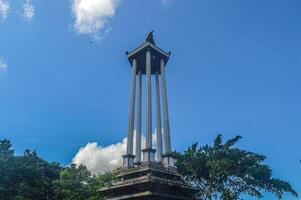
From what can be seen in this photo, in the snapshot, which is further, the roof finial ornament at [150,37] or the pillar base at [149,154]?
the roof finial ornament at [150,37]

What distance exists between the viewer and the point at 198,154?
35344mm

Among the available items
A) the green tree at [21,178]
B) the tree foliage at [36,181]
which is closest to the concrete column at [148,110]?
the tree foliage at [36,181]

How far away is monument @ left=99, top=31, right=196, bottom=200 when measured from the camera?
14.6m

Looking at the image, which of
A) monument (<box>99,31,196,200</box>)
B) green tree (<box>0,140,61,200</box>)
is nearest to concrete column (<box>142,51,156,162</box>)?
monument (<box>99,31,196,200</box>)

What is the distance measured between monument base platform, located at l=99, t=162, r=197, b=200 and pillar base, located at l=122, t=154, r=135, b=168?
0.99 m

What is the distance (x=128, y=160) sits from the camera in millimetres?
18094

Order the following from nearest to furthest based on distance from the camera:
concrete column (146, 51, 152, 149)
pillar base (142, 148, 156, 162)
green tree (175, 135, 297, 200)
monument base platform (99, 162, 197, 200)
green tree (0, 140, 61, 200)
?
1. monument base platform (99, 162, 197, 200)
2. pillar base (142, 148, 156, 162)
3. concrete column (146, 51, 152, 149)
4. green tree (0, 140, 61, 200)
5. green tree (175, 135, 297, 200)

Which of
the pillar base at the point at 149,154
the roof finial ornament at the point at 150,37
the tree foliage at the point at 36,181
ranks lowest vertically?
the pillar base at the point at 149,154

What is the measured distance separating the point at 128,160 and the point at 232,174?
19.1m

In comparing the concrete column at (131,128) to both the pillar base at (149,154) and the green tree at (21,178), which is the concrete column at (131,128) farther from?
the green tree at (21,178)

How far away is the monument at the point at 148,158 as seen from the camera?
47.8ft

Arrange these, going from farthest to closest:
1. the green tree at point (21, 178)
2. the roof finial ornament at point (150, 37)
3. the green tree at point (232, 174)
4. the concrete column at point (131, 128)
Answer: the green tree at point (232, 174) → the green tree at point (21, 178) → the roof finial ornament at point (150, 37) → the concrete column at point (131, 128)

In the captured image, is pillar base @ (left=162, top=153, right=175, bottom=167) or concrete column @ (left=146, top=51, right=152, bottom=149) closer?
pillar base @ (left=162, top=153, right=175, bottom=167)

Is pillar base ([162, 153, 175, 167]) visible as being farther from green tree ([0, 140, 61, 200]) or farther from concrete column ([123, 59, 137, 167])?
green tree ([0, 140, 61, 200])
